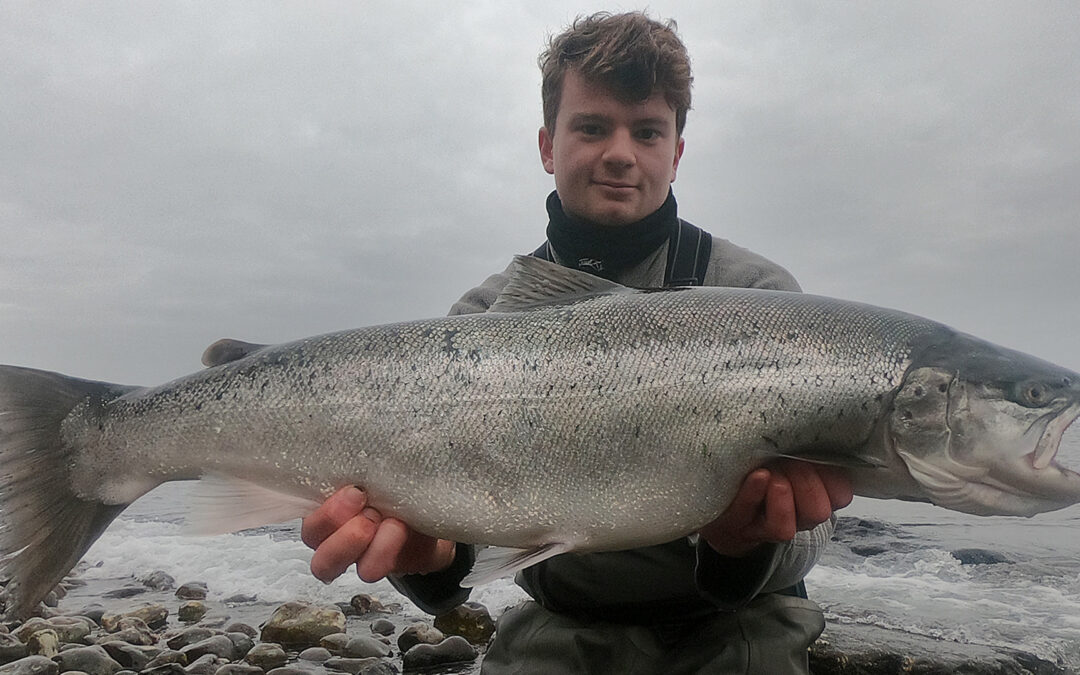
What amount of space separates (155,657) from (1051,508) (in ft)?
21.5

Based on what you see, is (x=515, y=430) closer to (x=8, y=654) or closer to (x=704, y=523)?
(x=704, y=523)

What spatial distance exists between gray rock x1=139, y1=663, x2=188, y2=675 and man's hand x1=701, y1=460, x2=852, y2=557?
5.08 m

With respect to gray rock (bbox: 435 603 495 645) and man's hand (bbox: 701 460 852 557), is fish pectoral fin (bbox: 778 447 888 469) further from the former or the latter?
gray rock (bbox: 435 603 495 645)

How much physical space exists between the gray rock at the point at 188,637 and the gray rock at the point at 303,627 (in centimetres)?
50

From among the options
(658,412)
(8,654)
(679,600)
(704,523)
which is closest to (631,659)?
(679,600)

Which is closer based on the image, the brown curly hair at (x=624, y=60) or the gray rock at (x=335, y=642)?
the brown curly hair at (x=624, y=60)

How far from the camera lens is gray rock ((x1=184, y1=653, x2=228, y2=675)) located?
579 centimetres

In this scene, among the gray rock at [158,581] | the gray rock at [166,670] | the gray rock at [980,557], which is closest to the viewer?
the gray rock at [166,670]

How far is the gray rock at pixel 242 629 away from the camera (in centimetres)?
711

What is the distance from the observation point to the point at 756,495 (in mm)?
2443

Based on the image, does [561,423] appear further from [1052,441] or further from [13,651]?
[13,651]

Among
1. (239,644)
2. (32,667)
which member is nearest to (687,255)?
(239,644)

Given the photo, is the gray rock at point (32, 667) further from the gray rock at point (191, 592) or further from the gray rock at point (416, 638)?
the gray rock at point (191, 592)

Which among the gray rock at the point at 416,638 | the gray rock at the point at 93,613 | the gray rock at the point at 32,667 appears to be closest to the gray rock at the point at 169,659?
the gray rock at the point at 32,667
